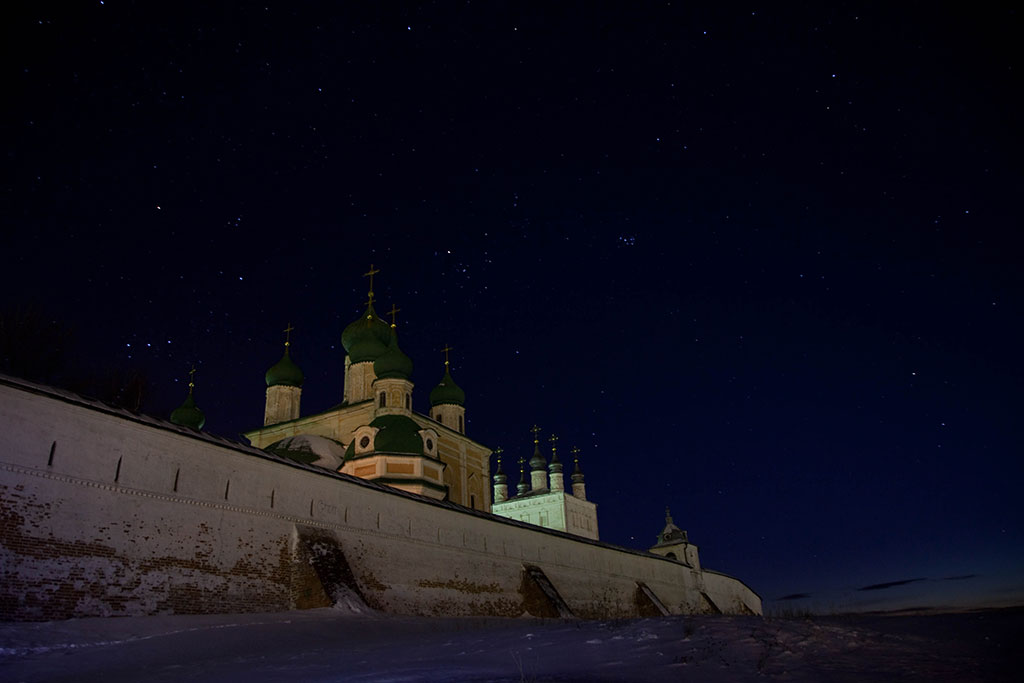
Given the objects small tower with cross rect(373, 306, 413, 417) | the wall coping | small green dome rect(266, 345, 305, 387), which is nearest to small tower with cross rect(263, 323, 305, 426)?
small green dome rect(266, 345, 305, 387)

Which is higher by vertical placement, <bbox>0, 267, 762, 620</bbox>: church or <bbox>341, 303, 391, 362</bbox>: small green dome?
<bbox>341, 303, 391, 362</bbox>: small green dome

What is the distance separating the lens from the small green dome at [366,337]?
37.1m

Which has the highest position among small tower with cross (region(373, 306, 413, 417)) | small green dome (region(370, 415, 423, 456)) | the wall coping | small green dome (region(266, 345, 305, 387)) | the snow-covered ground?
small green dome (region(266, 345, 305, 387))

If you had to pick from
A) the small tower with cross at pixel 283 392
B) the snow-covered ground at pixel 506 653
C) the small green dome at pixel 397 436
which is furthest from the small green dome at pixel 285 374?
the snow-covered ground at pixel 506 653

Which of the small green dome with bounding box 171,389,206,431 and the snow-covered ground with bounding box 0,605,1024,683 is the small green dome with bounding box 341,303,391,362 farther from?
the snow-covered ground with bounding box 0,605,1024,683

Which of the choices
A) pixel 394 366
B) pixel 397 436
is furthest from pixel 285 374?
pixel 397 436

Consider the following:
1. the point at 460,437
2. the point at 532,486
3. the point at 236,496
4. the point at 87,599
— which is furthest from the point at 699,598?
the point at 87,599

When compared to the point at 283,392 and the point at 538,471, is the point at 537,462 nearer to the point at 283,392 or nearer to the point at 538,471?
the point at 538,471

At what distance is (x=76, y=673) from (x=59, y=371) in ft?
88.1

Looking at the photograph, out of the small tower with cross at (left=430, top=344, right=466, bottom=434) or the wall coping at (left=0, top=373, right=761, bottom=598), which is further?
the small tower with cross at (left=430, top=344, right=466, bottom=434)

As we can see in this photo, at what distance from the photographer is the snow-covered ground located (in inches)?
241

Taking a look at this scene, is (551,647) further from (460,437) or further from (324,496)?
(460,437)

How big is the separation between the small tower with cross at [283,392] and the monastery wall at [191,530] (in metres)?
19.2

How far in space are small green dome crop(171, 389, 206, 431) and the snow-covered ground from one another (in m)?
26.6
